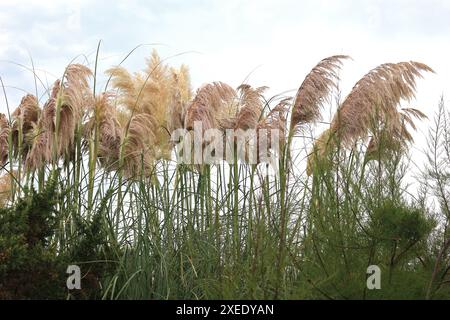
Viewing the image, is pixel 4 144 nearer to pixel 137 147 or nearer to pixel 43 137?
pixel 43 137

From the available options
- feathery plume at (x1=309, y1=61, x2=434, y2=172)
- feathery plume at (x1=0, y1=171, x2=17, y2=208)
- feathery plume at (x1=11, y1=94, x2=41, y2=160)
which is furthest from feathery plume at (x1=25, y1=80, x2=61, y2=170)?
feathery plume at (x1=309, y1=61, x2=434, y2=172)

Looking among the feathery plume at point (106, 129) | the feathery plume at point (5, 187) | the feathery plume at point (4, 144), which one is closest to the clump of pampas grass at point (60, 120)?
the feathery plume at point (106, 129)

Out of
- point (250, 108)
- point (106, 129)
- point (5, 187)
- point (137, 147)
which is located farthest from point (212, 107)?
point (5, 187)

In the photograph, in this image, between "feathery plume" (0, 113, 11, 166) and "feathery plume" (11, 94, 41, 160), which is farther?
"feathery plume" (0, 113, 11, 166)

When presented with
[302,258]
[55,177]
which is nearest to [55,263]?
[55,177]

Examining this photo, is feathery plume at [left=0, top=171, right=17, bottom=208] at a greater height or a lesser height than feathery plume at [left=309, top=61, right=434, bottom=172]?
lesser

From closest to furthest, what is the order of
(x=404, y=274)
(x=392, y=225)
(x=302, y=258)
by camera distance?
(x=392, y=225) < (x=404, y=274) < (x=302, y=258)

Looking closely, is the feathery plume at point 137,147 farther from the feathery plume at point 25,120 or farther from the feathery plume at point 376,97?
the feathery plume at point 376,97

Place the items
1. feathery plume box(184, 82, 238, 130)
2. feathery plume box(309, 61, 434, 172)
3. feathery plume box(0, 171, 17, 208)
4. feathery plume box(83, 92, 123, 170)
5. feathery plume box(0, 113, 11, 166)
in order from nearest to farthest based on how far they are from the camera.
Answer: feathery plume box(309, 61, 434, 172), feathery plume box(184, 82, 238, 130), feathery plume box(83, 92, 123, 170), feathery plume box(0, 113, 11, 166), feathery plume box(0, 171, 17, 208)

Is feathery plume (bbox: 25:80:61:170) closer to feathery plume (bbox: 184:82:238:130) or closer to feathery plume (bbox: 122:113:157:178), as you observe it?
feathery plume (bbox: 122:113:157:178)

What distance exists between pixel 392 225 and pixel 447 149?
1.26 m

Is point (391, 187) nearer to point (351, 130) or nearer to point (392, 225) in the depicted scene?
point (392, 225)

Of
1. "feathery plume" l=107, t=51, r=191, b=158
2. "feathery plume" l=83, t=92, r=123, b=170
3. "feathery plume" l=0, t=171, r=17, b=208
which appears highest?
"feathery plume" l=107, t=51, r=191, b=158
